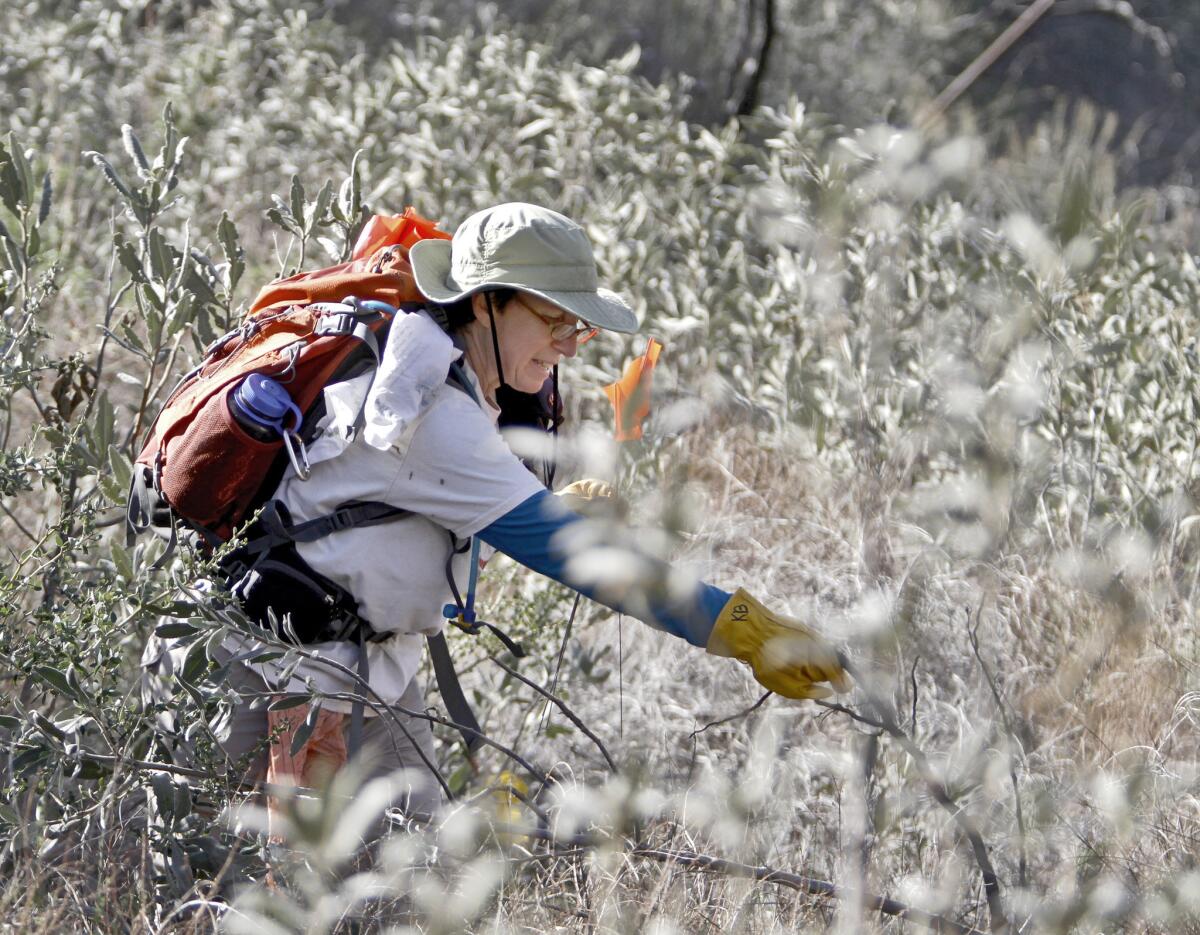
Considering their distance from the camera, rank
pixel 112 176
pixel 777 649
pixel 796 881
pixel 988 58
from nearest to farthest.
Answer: pixel 988 58 < pixel 777 649 < pixel 796 881 < pixel 112 176

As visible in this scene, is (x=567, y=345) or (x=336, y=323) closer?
(x=336, y=323)

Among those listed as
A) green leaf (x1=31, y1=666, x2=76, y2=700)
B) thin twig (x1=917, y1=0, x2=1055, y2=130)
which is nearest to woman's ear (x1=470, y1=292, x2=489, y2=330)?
green leaf (x1=31, y1=666, x2=76, y2=700)

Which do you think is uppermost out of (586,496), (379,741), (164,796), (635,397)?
(635,397)

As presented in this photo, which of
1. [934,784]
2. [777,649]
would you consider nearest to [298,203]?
[777,649]

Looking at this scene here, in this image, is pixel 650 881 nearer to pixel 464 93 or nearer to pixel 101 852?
pixel 101 852

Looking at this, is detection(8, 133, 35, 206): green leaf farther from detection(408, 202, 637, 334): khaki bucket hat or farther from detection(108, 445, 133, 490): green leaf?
detection(408, 202, 637, 334): khaki bucket hat

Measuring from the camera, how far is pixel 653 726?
3.58m

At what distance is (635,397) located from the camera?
57.2 inches

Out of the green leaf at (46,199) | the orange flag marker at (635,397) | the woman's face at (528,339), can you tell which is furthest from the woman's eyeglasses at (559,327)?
the green leaf at (46,199)

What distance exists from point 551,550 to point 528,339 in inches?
16.1

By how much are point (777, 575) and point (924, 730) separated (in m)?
0.79

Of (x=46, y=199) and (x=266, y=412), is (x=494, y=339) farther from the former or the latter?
(x=46, y=199)

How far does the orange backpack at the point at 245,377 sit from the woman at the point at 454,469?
0.06 metres

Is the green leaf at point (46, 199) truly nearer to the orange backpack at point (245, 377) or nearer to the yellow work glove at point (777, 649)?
the orange backpack at point (245, 377)
